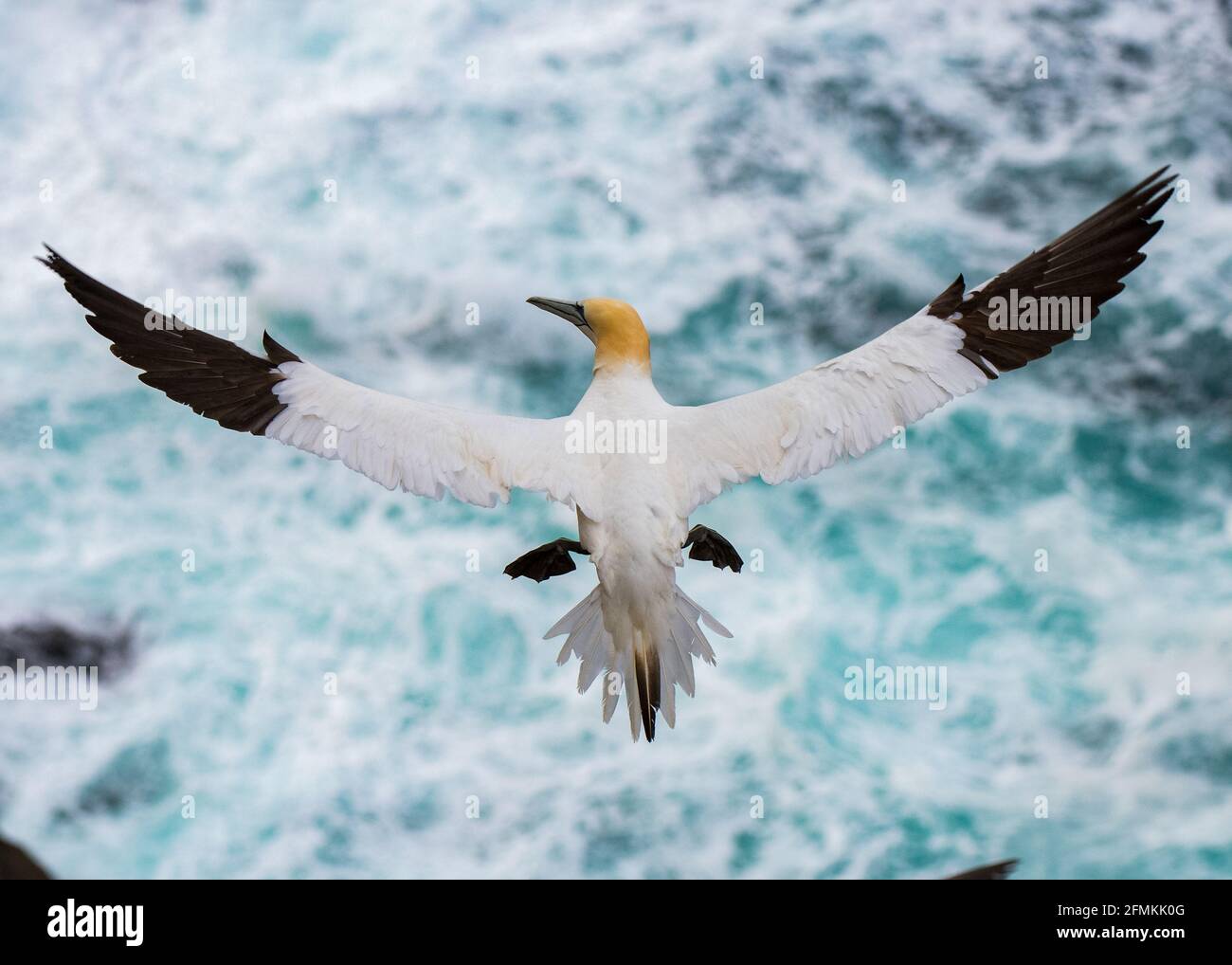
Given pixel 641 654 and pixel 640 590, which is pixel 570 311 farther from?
pixel 641 654

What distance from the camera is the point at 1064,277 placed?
8406mm

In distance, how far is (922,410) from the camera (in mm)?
8219

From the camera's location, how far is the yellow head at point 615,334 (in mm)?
8625

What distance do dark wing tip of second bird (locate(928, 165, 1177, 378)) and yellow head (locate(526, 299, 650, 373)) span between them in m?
1.82

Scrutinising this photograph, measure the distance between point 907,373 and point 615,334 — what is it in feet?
5.93

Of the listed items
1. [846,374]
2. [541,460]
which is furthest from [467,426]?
[846,374]

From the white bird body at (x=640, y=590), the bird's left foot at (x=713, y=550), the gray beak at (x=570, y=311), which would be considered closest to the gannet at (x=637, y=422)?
the white bird body at (x=640, y=590)

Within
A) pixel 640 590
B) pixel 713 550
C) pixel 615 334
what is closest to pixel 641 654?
pixel 640 590

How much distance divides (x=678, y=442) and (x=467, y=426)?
1.25 meters

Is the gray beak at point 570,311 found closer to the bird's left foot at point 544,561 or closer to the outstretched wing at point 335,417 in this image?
the outstretched wing at point 335,417

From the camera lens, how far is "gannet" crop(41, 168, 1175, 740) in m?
7.79

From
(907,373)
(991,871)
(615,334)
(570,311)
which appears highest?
(570,311)

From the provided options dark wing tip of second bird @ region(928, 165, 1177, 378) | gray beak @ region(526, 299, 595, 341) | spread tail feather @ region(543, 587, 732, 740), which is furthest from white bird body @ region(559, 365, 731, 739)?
dark wing tip of second bird @ region(928, 165, 1177, 378)

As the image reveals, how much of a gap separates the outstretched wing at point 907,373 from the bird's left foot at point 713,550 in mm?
353
